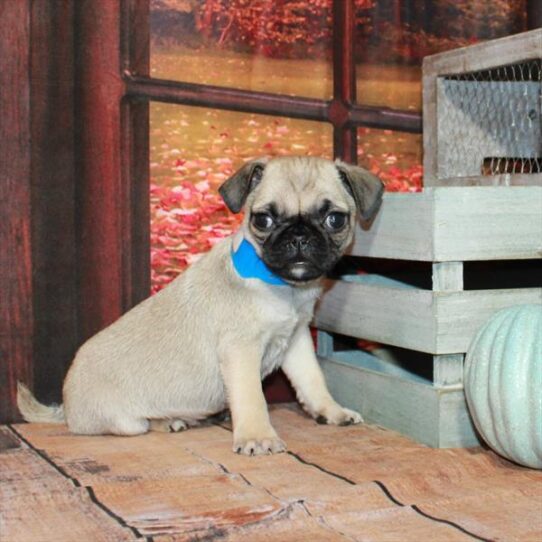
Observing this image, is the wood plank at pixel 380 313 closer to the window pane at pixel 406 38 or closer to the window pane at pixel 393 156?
the window pane at pixel 393 156

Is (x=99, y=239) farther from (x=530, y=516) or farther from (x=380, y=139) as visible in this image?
(x=530, y=516)

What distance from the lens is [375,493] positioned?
2215 millimetres

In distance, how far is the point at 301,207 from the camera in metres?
2.61

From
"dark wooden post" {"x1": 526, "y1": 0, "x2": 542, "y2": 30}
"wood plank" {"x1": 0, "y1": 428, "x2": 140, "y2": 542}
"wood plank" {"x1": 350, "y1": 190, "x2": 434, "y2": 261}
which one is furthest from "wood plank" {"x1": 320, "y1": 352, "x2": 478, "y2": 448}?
"dark wooden post" {"x1": 526, "y1": 0, "x2": 542, "y2": 30}

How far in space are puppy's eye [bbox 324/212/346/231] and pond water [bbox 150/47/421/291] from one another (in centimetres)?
72

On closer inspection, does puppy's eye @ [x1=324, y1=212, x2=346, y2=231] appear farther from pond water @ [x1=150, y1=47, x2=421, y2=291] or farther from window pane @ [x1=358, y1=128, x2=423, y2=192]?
window pane @ [x1=358, y1=128, x2=423, y2=192]

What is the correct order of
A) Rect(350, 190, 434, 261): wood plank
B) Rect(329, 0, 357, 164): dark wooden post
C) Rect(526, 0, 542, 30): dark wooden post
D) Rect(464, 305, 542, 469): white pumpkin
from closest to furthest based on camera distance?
Rect(464, 305, 542, 469): white pumpkin → Rect(350, 190, 434, 261): wood plank → Rect(329, 0, 357, 164): dark wooden post → Rect(526, 0, 542, 30): dark wooden post

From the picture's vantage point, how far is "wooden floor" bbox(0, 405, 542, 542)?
1971 millimetres

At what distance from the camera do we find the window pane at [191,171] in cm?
318

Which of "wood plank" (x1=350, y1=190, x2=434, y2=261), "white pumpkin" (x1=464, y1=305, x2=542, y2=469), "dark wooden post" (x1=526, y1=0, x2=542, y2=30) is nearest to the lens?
"white pumpkin" (x1=464, y1=305, x2=542, y2=469)

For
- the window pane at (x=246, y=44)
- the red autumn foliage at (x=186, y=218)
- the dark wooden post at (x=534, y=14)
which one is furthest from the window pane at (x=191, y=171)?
the dark wooden post at (x=534, y=14)

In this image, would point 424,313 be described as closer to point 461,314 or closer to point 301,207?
point 461,314

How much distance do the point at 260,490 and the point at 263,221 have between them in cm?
74

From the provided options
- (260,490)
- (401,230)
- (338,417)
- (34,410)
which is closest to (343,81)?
(401,230)
